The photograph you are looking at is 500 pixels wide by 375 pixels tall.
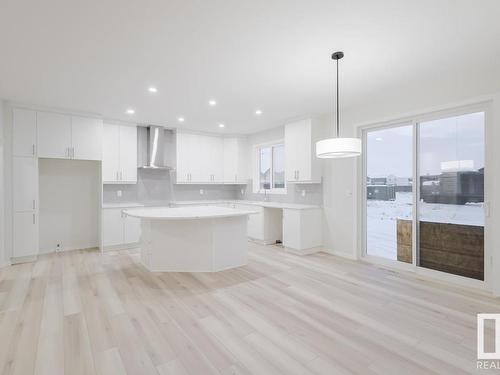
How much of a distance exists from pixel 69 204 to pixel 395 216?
613 centimetres

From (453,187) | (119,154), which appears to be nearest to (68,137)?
(119,154)

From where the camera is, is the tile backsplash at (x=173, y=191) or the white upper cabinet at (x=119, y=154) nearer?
the white upper cabinet at (x=119, y=154)

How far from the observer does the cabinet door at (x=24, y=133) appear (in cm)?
429

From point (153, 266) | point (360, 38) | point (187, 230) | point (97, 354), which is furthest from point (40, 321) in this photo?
point (360, 38)

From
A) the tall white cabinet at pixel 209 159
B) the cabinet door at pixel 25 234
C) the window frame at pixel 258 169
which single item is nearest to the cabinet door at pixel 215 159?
the tall white cabinet at pixel 209 159

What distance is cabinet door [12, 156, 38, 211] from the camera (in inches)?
169

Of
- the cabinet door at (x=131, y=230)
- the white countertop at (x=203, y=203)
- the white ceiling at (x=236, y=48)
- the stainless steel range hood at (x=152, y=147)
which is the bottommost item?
the cabinet door at (x=131, y=230)

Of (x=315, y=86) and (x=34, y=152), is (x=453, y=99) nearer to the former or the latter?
(x=315, y=86)

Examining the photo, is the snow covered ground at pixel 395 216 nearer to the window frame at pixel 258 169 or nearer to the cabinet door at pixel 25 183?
the window frame at pixel 258 169

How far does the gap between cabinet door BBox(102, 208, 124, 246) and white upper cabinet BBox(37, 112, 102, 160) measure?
1.11m

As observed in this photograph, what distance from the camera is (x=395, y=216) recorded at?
4.12m

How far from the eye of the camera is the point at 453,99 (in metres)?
3.37

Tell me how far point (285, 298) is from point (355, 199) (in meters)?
2.34

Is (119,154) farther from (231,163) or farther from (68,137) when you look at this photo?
(231,163)
